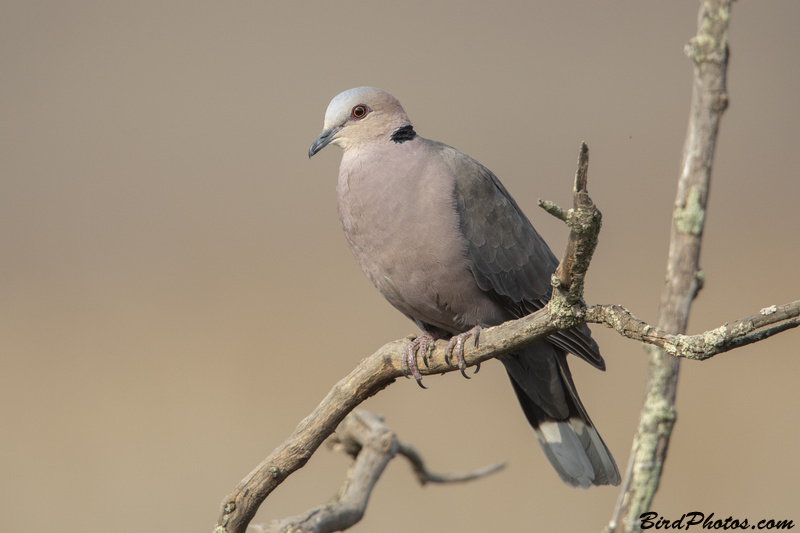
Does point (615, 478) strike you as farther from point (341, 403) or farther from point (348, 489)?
point (341, 403)

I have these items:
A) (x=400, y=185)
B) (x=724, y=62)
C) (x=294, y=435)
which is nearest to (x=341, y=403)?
(x=294, y=435)

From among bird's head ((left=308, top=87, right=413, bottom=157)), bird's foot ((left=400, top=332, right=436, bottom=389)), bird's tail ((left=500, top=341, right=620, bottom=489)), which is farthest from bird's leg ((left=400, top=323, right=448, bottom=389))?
bird's head ((left=308, top=87, right=413, bottom=157))

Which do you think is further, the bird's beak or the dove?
the bird's beak

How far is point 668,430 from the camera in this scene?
1.34 m

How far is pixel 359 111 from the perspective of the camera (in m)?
2.46

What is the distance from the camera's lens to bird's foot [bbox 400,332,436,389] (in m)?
2.07

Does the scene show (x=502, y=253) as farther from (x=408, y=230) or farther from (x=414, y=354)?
(x=414, y=354)

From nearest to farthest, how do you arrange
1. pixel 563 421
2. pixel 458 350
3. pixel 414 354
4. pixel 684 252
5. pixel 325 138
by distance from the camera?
1. pixel 684 252
2. pixel 458 350
3. pixel 414 354
4. pixel 325 138
5. pixel 563 421

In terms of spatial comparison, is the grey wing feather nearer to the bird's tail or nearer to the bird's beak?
the bird's tail

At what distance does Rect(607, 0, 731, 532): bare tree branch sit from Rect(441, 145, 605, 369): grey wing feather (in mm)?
957

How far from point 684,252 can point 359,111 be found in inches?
53.1

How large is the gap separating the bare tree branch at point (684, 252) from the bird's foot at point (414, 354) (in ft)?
2.60

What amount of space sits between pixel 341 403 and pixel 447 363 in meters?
0.34

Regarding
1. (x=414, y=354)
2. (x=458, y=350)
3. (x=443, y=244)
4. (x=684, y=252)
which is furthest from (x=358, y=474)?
(x=684, y=252)
